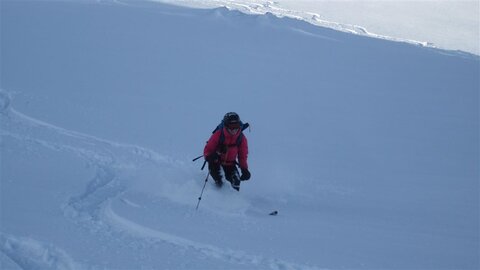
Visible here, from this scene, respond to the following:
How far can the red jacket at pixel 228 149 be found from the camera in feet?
22.2

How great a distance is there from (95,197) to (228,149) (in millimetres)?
1747

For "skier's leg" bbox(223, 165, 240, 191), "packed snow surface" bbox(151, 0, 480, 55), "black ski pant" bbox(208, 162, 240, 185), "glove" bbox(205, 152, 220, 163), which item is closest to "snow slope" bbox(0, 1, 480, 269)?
"skier's leg" bbox(223, 165, 240, 191)

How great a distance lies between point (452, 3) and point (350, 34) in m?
12.0

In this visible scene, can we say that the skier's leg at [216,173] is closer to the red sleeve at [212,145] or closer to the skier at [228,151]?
the skier at [228,151]

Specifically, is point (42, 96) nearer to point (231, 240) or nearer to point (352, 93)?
point (231, 240)

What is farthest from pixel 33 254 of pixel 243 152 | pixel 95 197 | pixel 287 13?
pixel 287 13

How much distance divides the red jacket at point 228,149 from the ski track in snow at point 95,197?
0.48 m

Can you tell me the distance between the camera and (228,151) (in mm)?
6914

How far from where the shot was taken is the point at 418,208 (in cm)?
739

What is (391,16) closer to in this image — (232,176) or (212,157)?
(232,176)

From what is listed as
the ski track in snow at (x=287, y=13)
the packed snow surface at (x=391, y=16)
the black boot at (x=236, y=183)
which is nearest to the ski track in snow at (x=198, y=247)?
the black boot at (x=236, y=183)

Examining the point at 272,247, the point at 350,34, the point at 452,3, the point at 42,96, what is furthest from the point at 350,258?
the point at 452,3

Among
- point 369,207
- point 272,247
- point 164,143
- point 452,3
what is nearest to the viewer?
point 272,247

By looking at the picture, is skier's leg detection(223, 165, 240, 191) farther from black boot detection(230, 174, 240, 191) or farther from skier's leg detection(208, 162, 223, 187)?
skier's leg detection(208, 162, 223, 187)
